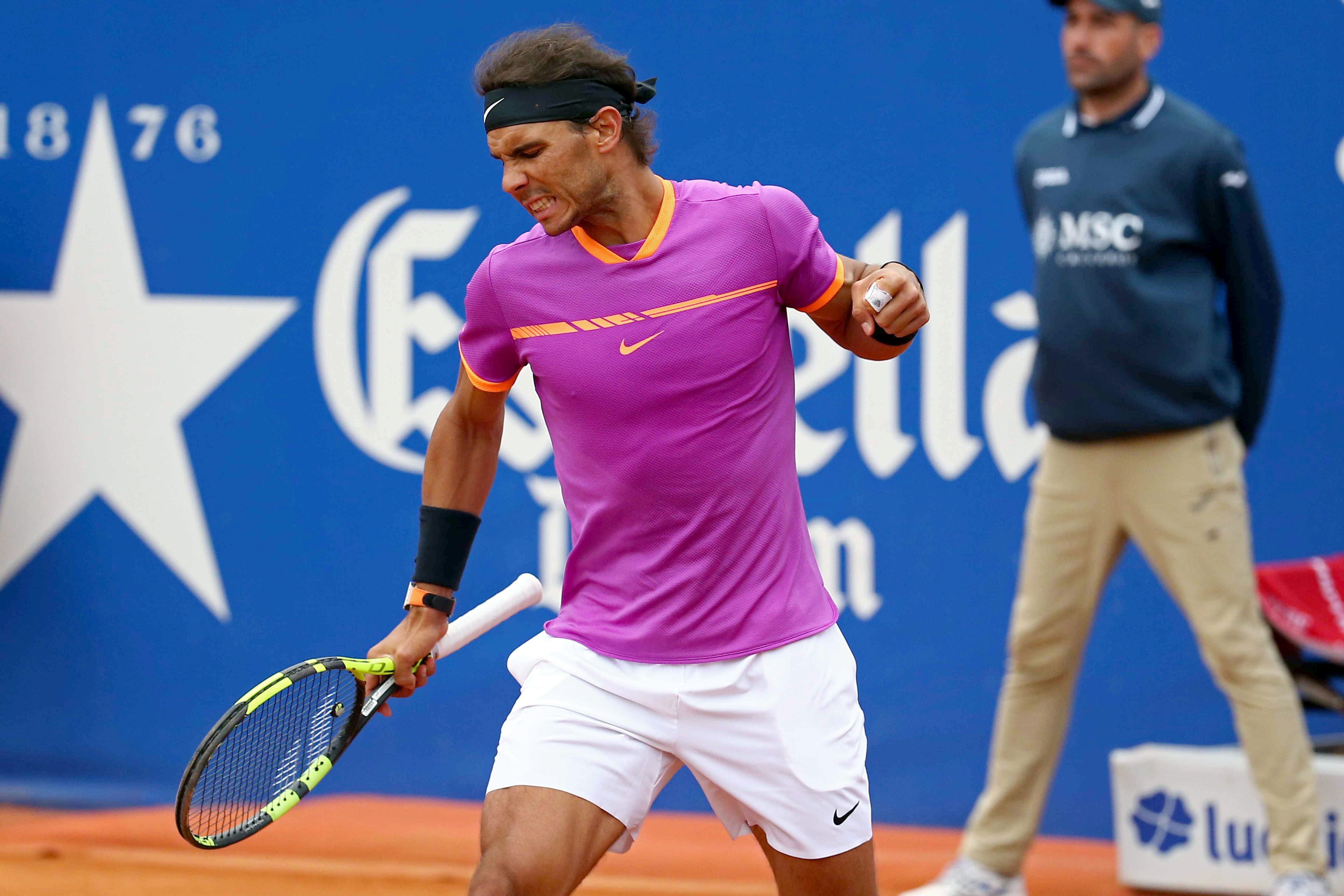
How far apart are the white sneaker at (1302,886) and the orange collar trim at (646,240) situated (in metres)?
2.17

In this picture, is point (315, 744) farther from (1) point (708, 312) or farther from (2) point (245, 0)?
(2) point (245, 0)

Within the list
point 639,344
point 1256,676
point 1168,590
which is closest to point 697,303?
point 639,344

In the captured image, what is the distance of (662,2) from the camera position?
15.3ft

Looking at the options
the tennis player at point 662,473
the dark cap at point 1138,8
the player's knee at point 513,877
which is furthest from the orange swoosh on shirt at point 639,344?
the dark cap at point 1138,8

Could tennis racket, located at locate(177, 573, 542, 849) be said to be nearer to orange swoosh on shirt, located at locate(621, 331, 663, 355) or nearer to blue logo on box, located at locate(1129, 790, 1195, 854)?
orange swoosh on shirt, located at locate(621, 331, 663, 355)

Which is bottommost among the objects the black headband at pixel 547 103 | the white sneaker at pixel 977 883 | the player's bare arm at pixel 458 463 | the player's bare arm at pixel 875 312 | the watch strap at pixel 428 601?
the white sneaker at pixel 977 883

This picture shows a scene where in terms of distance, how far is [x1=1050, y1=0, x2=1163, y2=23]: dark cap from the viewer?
3613mm

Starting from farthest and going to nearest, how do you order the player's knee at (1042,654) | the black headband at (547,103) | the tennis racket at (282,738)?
1. the player's knee at (1042,654)
2. the black headband at (547,103)
3. the tennis racket at (282,738)

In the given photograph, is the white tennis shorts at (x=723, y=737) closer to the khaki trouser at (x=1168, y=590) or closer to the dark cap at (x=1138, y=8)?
the khaki trouser at (x=1168, y=590)

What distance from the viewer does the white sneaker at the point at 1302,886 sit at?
3588 millimetres

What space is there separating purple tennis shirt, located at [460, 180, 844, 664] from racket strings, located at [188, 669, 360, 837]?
Answer: 16.0 inches

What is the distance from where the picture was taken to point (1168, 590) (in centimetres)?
402

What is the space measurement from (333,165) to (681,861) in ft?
7.49

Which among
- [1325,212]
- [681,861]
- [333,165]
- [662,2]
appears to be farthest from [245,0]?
[1325,212]
